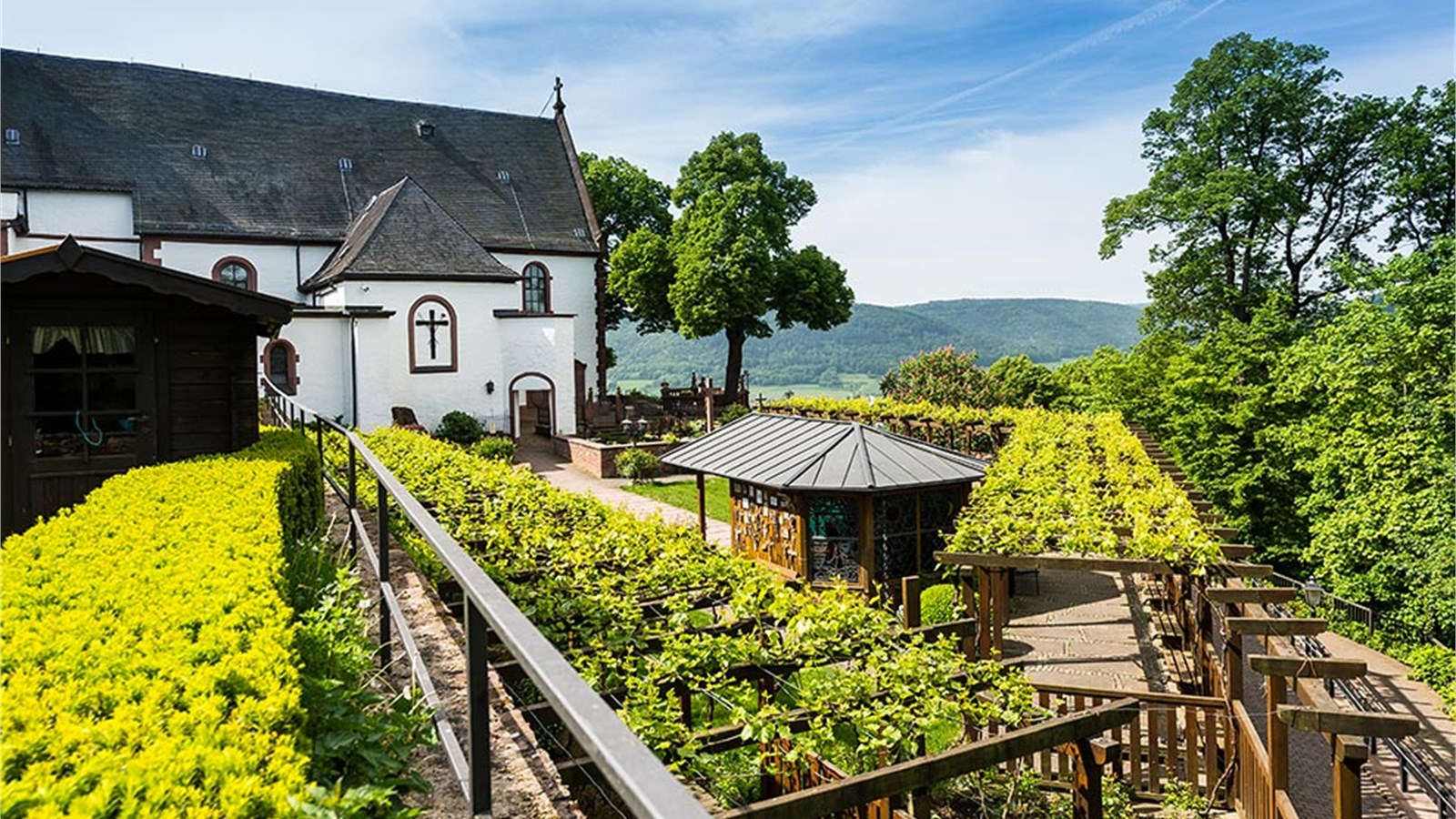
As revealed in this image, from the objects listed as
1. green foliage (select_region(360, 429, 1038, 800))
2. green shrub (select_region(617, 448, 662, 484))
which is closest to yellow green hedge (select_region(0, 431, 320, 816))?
green foliage (select_region(360, 429, 1038, 800))

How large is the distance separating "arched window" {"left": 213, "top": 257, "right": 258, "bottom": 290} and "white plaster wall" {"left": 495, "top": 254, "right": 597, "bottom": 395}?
814 cm

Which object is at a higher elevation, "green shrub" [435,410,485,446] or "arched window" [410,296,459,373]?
"arched window" [410,296,459,373]

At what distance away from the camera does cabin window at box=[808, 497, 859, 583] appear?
13.1m

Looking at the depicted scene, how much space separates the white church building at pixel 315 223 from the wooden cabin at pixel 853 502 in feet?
46.6

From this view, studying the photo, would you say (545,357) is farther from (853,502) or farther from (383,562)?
(383,562)

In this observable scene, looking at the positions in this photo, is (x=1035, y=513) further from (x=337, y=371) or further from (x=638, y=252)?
→ (x=638, y=252)

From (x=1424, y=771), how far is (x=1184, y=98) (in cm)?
2491

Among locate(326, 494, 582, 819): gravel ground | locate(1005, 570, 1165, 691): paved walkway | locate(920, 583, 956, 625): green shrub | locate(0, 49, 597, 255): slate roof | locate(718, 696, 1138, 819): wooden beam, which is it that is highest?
locate(0, 49, 597, 255): slate roof

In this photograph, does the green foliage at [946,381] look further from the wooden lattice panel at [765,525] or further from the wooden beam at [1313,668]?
the wooden beam at [1313,668]

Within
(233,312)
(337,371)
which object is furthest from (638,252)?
(233,312)

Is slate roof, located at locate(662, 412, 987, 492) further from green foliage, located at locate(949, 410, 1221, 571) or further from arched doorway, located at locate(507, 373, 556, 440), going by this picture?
arched doorway, located at locate(507, 373, 556, 440)

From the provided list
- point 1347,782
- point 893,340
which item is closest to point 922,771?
point 1347,782

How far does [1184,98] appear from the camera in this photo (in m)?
29.0

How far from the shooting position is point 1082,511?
28.1 ft
